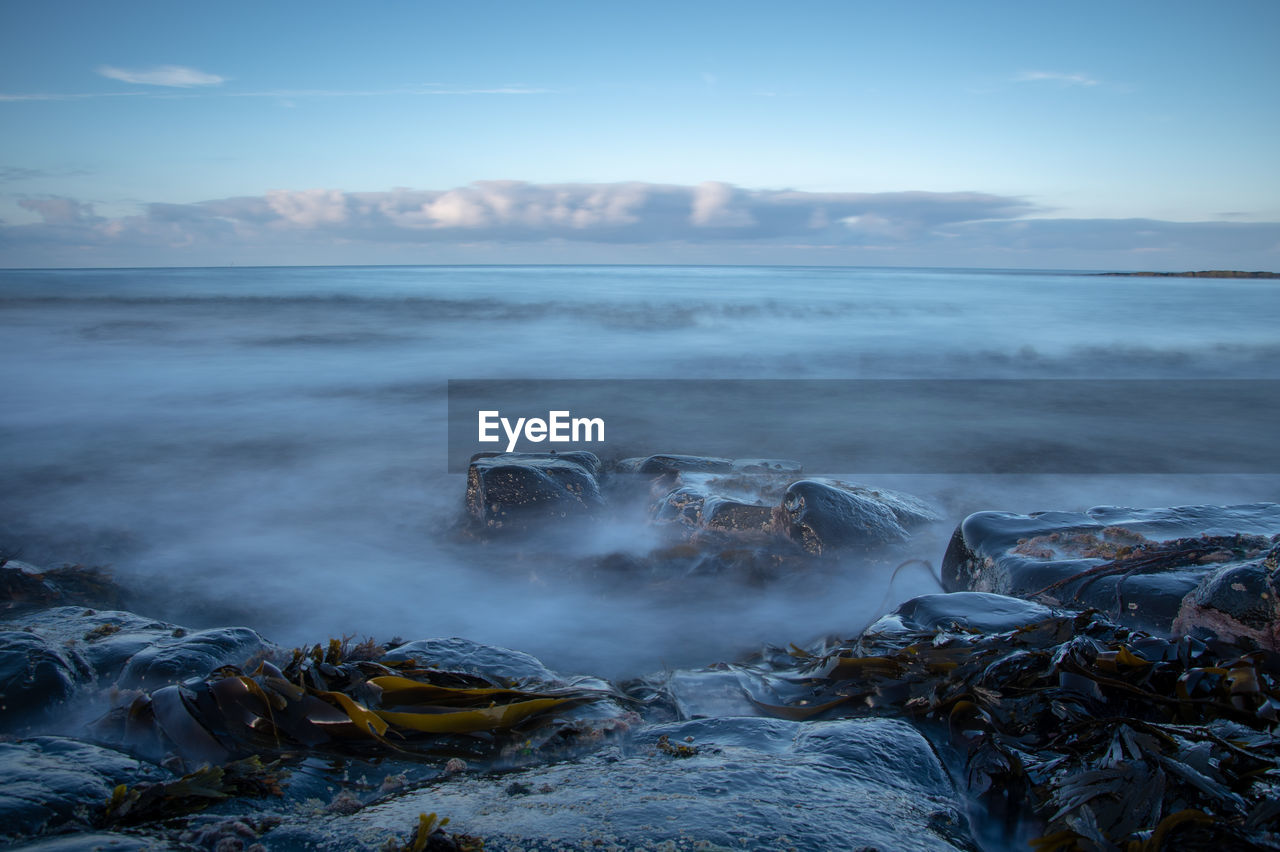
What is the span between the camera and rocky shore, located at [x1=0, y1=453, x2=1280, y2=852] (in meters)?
1.54

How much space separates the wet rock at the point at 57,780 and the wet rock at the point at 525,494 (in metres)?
3.28

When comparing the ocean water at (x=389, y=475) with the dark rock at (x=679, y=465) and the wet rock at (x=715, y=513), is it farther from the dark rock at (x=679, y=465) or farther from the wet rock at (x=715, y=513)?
the dark rock at (x=679, y=465)

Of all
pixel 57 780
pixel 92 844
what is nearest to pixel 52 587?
pixel 57 780

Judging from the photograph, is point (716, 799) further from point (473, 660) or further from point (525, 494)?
point (525, 494)

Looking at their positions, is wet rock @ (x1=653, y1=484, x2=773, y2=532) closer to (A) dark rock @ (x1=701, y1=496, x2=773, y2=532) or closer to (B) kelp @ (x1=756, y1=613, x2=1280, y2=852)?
(A) dark rock @ (x1=701, y1=496, x2=773, y2=532)

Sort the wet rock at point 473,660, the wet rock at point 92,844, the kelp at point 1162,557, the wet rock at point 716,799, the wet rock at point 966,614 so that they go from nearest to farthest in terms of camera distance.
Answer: the wet rock at point 92,844 → the wet rock at point 716,799 → the wet rock at point 473,660 → the wet rock at point 966,614 → the kelp at point 1162,557

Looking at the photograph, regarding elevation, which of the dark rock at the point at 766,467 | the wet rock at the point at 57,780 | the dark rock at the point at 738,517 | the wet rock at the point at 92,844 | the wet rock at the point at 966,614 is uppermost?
the wet rock at the point at 92,844

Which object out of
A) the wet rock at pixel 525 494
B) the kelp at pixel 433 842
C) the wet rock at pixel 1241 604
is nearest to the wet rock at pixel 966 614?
the wet rock at pixel 1241 604

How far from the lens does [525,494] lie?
16.9 ft

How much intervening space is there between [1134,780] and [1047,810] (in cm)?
22

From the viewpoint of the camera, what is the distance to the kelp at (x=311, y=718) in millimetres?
1980

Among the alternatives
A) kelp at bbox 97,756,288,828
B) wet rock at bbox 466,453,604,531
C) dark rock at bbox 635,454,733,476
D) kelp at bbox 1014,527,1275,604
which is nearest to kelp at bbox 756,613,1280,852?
kelp at bbox 1014,527,1275,604

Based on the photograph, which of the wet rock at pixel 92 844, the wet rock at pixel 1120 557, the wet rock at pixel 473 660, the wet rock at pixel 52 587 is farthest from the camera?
the wet rock at pixel 52 587

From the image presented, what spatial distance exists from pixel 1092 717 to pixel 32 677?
305 cm
